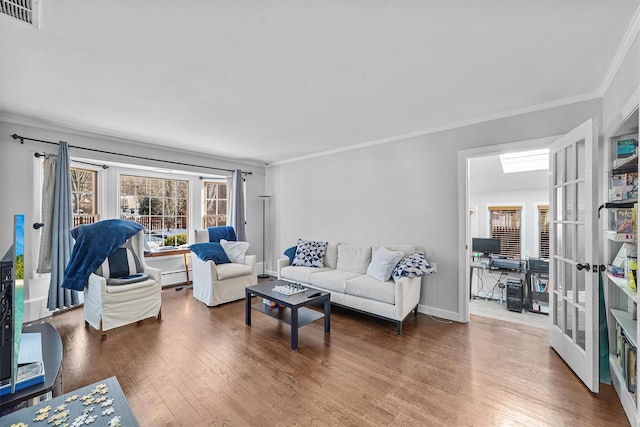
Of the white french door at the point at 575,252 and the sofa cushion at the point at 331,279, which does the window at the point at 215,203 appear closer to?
the sofa cushion at the point at 331,279

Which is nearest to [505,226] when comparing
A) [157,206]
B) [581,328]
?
[581,328]

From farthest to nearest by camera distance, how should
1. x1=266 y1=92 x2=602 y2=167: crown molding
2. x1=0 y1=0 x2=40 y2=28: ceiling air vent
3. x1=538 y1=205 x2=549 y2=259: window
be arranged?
x1=538 y1=205 x2=549 y2=259: window, x1=266 y1=92 x2=602 y2=167: crown molding, x1=0 y1=0 x2=40 y2=28: ceiling air vent

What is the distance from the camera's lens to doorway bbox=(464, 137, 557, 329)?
4.61 m

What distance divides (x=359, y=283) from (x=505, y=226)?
12.8 ft

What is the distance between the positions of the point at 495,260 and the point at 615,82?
3505 millimetres

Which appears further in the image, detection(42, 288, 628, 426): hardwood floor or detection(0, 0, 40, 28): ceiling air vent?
detection(42, 288, 628, 426): hardwood floor

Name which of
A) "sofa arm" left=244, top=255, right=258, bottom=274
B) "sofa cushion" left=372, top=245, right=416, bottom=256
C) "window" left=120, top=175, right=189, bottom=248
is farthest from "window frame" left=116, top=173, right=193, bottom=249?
"sofa cushion" left=372, top=245, right=416, bottom=256

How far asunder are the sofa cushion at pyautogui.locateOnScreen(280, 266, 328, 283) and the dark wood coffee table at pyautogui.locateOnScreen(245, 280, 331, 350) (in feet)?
2.22

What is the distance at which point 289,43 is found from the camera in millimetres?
1866

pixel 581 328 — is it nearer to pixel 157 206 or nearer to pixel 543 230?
pixel 543 230

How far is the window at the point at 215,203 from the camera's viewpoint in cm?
556

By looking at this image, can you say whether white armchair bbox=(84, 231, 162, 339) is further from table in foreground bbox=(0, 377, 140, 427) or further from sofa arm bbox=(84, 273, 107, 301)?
table in foreground bbox=(0, 377, 140, 427)

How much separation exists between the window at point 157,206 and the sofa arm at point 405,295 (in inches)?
160

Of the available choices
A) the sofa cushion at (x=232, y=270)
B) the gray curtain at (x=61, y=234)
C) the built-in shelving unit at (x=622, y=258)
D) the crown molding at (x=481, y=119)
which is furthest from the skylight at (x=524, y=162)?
the gray curtain at (x=61, y=234)
